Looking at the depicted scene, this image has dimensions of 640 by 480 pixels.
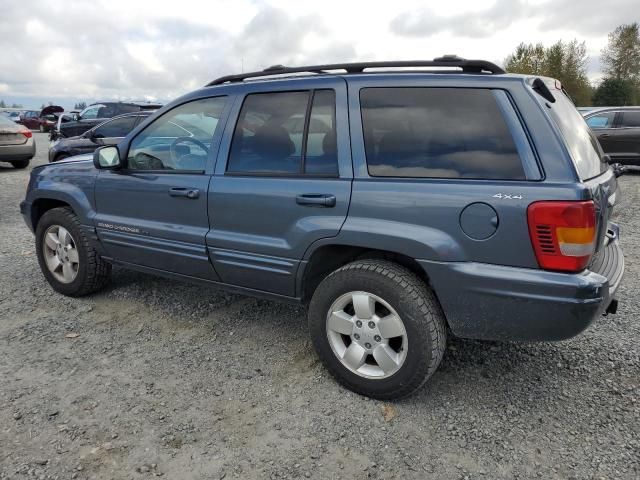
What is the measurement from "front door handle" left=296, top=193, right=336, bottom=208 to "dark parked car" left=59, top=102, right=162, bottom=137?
36.0 ft

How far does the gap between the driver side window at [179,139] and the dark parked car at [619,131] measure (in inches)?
400

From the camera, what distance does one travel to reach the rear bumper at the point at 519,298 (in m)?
2.25

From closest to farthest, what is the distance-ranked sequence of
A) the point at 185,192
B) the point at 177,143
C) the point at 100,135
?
the point at 185,192
the point at 177,143
the point at 100,135

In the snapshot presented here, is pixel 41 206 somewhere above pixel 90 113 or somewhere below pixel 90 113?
below

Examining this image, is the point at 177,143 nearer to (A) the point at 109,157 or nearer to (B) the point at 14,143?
(A) the point at 109,157

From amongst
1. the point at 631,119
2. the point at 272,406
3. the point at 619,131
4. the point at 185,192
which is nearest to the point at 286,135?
the point at 185,192

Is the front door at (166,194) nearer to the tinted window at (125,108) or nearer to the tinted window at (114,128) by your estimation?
the tinted window at (114,128)

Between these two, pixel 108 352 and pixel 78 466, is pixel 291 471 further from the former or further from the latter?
pixel 108 352

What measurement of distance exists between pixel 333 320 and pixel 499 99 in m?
1.43

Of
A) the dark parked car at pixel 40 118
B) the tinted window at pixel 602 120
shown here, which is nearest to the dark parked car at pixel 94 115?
the tinted window at pixel 602 120

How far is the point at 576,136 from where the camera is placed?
2.59m

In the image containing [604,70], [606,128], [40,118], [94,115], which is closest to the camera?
[606,128]

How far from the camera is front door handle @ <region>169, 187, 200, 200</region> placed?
10.6ft

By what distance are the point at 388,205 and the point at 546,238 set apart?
757mm
